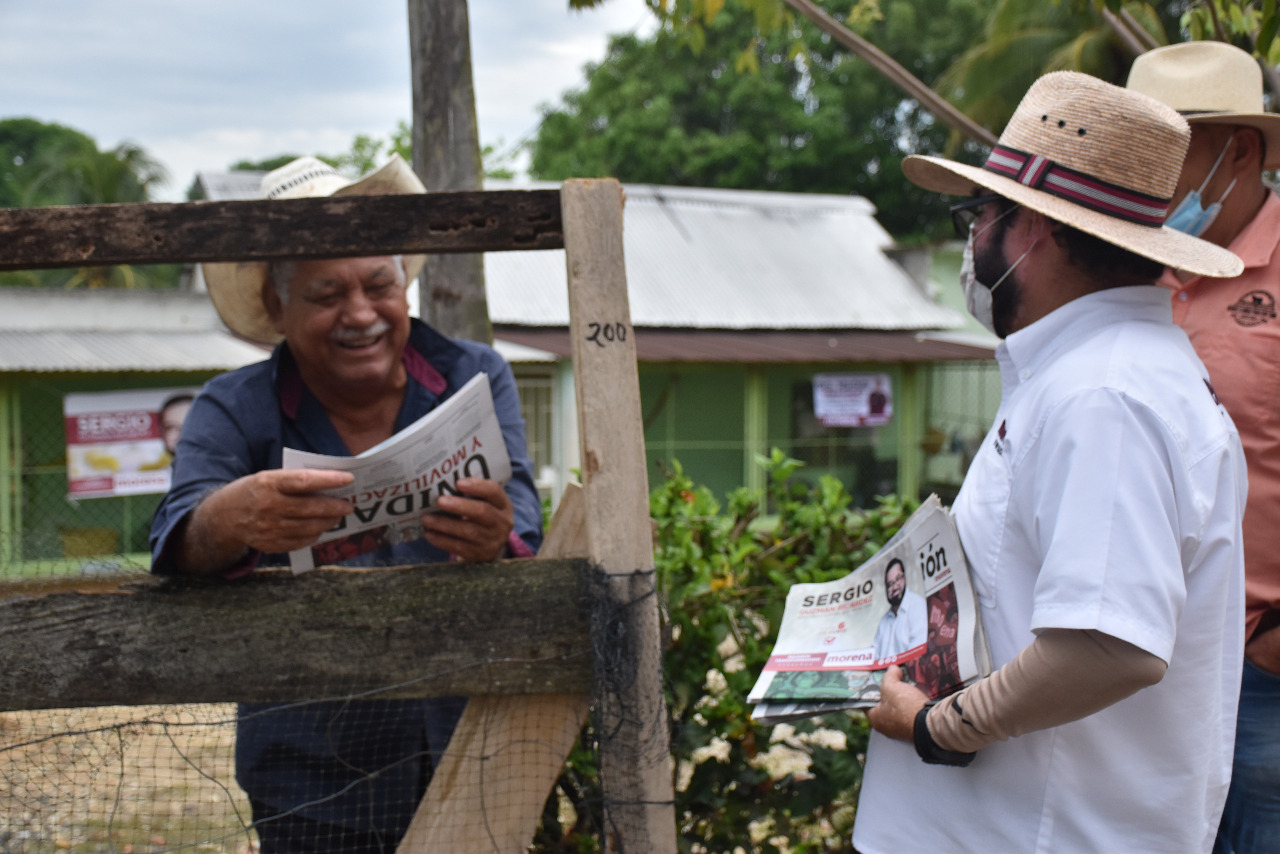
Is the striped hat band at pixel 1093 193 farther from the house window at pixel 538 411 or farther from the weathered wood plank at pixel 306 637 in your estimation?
the house window at pixel 538 411

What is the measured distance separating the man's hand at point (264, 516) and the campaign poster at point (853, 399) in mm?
13003

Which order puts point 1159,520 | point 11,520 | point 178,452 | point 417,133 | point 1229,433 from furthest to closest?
point 11,520
point 417,133
point 178,452
point 1229,433
point 1159,520

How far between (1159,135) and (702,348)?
1125 centimetres

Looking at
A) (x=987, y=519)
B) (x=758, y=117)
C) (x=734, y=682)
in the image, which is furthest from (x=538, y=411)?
(x=758, y=117)

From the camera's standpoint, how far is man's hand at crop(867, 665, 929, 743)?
150cm

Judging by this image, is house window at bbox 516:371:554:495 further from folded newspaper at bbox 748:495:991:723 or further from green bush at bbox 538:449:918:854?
folded newspaper at bbox 748:495:991:723

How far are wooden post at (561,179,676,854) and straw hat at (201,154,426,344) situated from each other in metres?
0.90

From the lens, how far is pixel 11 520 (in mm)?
9555

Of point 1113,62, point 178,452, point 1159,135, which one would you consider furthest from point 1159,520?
point 1113,62

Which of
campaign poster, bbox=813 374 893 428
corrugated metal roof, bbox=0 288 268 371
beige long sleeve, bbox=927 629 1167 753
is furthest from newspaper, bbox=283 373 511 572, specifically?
campaign poster, bbox=813 374 893 428

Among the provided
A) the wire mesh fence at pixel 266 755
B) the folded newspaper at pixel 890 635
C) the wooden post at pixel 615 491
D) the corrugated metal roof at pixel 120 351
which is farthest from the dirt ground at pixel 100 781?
the corrugated metal roof at pixel 120 351

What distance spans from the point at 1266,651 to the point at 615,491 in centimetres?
129

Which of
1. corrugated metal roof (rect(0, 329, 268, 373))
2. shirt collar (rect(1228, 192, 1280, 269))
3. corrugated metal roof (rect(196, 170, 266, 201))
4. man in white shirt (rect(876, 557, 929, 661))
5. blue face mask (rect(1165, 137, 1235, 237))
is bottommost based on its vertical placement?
man in white shirt (rect(876, 557, 929, 661))

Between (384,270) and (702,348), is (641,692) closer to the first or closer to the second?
(384,270)
